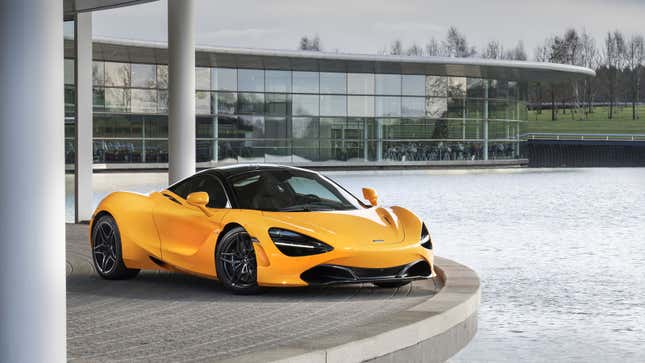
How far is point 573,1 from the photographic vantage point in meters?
151

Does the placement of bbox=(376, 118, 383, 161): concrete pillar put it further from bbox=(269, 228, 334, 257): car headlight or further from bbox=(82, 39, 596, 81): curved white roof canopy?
bbox=(269, 228, 334, 257): car headlight

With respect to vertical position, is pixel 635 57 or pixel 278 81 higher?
pixel 635 57

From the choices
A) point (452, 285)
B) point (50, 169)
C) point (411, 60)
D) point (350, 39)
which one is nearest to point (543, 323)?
point (452, 285)

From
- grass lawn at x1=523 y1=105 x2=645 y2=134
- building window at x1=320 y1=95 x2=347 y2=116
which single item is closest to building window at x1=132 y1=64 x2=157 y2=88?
building window at x1=320 y1=95 x2=347 y2=116

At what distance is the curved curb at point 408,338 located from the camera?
23.3 ft

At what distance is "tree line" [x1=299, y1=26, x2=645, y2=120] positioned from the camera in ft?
477

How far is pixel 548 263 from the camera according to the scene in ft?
51.0

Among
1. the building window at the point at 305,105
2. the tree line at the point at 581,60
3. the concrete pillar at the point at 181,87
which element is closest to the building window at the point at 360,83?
the building window at the point at 305,105

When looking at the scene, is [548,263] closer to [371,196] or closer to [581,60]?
[371,196]

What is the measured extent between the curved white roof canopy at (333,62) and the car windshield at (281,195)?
3492 centimetres

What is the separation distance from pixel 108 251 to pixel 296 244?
251 centimetres

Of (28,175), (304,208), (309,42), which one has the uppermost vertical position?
(309,42)

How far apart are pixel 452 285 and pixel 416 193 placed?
23.3m

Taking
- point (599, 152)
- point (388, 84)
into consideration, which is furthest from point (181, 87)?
point (599, 152)
